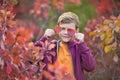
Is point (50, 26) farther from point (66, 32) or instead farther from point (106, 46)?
point (66, 32)

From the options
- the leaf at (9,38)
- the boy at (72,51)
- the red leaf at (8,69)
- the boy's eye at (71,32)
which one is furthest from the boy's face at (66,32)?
the red leaf at (8,69)

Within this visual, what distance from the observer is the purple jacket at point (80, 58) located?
4914 millimetres

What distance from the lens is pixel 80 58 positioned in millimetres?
5004

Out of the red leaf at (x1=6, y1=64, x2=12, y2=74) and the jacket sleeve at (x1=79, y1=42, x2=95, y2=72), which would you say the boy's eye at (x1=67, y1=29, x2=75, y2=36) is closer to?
the jacket sleeve at (x1=79, y1=42, x2=95, y2=72)

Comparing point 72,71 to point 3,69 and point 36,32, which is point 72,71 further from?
point 36,32

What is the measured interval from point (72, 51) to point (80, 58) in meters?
0.11

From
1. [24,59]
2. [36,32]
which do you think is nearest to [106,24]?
[24,59]

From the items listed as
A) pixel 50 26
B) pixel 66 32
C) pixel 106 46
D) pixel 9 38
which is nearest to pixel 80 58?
pixel 66 32

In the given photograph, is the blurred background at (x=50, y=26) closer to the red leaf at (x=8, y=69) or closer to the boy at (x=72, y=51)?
the red leaf at (x=8, y=69)

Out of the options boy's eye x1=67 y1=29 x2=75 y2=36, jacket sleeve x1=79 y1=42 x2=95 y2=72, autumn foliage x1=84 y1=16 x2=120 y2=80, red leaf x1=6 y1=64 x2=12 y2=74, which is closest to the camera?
red leaf x1=6 y1=64 x2=12 y2=74

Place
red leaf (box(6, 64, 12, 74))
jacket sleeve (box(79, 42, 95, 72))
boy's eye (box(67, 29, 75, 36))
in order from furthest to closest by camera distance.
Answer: jacket sleeve (box(79, 42, 95, 72)) < boy's eye (box(67, 29, 75, 36)) < red leaf (box(6, 64, 12, 74))

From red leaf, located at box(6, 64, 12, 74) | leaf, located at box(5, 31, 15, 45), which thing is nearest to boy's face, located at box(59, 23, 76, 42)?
leaf, located at box(5, 31, 15, 45)

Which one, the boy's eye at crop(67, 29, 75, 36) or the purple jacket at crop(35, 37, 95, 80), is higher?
the boy's eye at crop(67, 29, 75, 36)

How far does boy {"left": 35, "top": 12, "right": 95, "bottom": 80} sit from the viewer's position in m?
4.92
